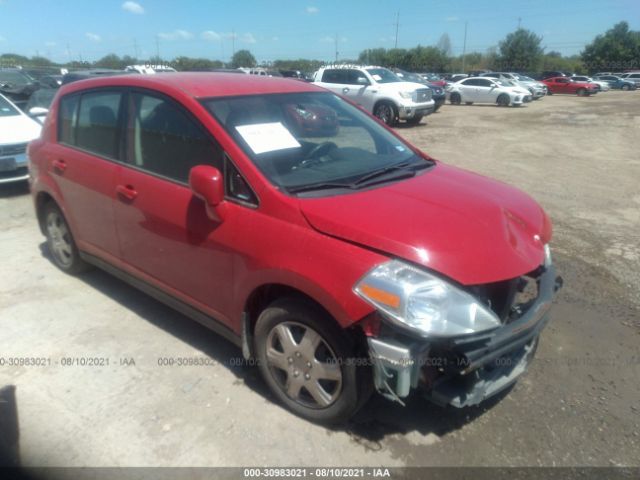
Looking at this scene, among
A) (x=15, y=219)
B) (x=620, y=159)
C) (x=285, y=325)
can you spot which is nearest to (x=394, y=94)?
(x=620, y=159)

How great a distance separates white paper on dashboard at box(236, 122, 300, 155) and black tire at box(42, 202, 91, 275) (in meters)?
2.24

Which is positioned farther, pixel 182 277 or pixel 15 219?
pixel 15 219

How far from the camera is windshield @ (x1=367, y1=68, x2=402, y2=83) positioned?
15.9 metres

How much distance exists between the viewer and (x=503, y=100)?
85.4ft

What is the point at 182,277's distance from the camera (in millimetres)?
3164

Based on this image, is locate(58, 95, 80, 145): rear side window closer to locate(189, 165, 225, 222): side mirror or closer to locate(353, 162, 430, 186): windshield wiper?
locate(189, 165, 225, 222): side mirror

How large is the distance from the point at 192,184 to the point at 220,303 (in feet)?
2.44

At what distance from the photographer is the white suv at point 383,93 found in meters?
15.2

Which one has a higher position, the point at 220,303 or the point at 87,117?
the point at 87,117

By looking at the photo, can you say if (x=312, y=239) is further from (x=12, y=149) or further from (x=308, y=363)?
(x=12, y=149)

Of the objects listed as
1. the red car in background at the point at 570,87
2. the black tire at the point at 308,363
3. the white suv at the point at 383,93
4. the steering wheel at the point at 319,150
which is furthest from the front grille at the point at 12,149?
the red car in background at the point at 570,87

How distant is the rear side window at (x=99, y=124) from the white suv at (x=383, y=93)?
11.7 m

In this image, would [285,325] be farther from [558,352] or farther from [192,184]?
[558,352]

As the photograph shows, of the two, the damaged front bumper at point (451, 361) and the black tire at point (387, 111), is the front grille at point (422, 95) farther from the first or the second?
the damaged front bumper at point (451, 361)
